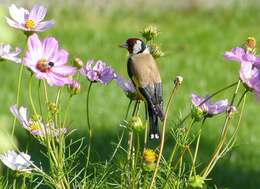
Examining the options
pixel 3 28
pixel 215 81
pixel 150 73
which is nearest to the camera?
pixel 3 28

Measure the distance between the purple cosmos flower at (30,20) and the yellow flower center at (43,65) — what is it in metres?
0.10

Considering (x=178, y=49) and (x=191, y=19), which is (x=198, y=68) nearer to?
(x=178, y=49)

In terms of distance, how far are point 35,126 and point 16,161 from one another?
0.31 feet

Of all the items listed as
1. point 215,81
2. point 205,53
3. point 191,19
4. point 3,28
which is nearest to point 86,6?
point 191,19

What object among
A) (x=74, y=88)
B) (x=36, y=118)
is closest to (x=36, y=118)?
(x=36, y=118)

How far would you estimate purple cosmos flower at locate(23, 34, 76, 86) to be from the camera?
5.89ft

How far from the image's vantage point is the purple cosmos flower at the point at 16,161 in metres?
1.97

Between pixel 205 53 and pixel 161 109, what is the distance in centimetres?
680

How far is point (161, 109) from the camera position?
1930mm

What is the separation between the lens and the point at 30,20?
1.96m

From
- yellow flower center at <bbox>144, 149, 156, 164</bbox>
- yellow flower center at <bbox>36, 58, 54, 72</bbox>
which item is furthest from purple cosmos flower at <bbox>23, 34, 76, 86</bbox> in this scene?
yellow flower center at <bbox>144, 149, 156, 164</bbox>

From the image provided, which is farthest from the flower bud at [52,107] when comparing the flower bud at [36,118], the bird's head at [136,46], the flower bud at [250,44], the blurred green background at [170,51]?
the blurred green background at [170,51]

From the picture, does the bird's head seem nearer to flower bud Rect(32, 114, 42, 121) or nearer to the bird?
the bird

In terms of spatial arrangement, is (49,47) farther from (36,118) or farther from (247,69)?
(247,69)
